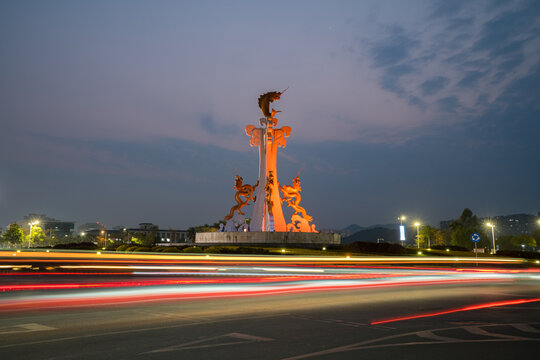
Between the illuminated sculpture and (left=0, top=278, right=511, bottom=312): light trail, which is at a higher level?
the illuminated sculpture

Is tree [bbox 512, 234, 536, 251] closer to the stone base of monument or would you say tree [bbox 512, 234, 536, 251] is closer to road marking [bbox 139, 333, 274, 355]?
the stone base of monument

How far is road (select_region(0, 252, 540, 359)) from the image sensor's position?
21.1 ft

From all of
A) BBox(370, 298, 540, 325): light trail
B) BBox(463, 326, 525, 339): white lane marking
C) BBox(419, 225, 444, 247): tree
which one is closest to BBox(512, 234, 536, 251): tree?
BBox(419, 225, 444, 247): tree

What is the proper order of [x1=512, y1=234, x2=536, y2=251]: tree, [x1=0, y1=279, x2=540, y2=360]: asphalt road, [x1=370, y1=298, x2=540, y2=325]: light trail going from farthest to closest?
[x1=512, y1=234, x2=536, y2=251]: tree < [x1=370, y1=298, x2=540, y2=325]: light trail < [x1=0, y1=279, x2=540, y2=360]: asphalt road

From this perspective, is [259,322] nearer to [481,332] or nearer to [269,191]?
[481,332]

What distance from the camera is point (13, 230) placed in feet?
267

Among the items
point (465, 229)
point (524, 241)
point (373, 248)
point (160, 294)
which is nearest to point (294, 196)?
point (373, 248)

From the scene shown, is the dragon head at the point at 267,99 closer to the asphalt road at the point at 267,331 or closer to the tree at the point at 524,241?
the asphalt road at the point at 267,331

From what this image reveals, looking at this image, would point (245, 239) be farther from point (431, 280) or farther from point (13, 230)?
point (13, 230)

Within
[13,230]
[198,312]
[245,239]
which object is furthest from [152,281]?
[13,230]

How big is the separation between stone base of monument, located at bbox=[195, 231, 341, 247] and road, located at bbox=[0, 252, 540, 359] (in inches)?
1043

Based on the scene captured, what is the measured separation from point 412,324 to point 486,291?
8.61m

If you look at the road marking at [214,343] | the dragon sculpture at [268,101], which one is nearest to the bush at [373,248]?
the dragon sculpture at [268,101]

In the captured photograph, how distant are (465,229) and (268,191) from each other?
196ft
